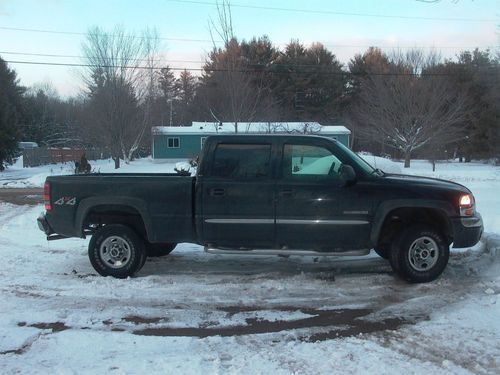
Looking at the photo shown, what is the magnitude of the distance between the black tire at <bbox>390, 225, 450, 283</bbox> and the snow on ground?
146mm

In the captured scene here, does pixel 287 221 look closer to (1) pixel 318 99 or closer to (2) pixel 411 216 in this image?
(2) pixel 411 216

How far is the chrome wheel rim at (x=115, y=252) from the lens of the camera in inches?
282

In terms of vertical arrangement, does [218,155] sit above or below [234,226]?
above

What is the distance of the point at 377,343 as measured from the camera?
483cm

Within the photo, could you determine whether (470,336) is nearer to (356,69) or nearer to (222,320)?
(222,320)

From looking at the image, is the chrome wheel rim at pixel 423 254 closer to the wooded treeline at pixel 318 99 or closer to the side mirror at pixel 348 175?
the side mirror at pixel 348 175

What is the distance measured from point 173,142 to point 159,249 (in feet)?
144

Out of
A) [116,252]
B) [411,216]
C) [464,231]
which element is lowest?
[116,252]

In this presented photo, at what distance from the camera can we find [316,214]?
6711mm

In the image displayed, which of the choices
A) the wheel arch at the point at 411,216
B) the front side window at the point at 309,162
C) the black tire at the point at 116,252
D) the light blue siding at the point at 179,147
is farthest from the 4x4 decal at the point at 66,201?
the light blue siding at the point at 179,147

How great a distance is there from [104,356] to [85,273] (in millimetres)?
3122

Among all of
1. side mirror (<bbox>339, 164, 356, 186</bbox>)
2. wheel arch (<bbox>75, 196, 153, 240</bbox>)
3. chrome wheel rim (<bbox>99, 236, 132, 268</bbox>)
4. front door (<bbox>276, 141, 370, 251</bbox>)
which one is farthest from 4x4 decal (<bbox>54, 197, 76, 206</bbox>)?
side mirror (<bbox>339, 164, 356, 186</bbox>)

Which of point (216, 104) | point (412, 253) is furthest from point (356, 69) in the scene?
point (412, 253)

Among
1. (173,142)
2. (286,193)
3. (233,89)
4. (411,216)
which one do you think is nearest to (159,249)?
(286,193)
